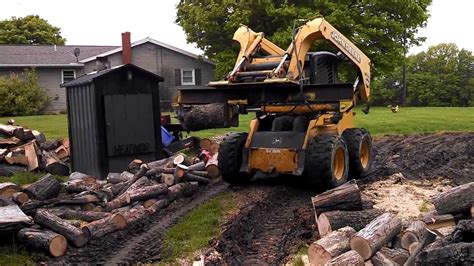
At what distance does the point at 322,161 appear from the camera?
8.35 m

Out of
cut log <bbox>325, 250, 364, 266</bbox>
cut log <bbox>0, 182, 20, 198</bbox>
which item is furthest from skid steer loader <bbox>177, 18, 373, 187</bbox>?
cut log <bbox>325, 250, 364, 266</bbox>

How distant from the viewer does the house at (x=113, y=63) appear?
30469mm

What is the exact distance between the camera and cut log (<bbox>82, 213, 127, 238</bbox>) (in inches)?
262

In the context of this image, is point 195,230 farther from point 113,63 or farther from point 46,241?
point 113,63

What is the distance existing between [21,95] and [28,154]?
1691cm

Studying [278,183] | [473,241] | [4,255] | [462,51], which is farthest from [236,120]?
[462,51]

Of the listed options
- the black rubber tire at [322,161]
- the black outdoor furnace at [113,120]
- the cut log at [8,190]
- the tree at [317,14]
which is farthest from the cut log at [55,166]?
the tree at [317,14]

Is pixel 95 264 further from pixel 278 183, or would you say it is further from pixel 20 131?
pixel 20 131

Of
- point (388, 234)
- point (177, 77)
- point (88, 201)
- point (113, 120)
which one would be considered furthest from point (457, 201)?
point (177, 77)

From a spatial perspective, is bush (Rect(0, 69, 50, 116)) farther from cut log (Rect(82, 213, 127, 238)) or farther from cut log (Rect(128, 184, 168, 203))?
cut log (Rect(82, 213, 127, 238))

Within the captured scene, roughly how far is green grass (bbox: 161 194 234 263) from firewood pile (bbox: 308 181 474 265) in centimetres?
140

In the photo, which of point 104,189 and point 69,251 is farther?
point 104,189

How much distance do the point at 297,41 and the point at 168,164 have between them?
3.15 meters

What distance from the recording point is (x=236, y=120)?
358 inches
